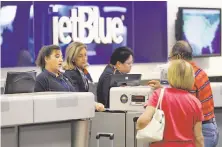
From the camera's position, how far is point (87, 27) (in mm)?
7578

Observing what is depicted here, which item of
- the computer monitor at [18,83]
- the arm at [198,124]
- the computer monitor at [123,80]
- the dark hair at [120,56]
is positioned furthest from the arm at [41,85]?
the dark hair at [120,56]

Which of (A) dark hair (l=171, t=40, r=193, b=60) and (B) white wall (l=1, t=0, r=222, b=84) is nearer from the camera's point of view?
(A) dark hair (l=171, t=40, r=193, b=60)

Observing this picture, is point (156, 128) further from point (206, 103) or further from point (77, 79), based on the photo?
point (77, 79)

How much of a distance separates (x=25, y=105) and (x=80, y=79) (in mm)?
1522

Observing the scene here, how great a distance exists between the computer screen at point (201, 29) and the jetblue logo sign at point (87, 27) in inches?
44.6

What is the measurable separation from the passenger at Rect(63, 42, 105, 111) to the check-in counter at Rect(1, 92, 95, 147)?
115 centimetres

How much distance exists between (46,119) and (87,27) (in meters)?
4.46

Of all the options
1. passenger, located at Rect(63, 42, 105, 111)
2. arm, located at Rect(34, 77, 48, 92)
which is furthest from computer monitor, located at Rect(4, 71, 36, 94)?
arm, located at Rect(34, 77, 48, 92)

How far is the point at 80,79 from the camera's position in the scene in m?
4.64

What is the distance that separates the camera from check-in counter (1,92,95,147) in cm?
311

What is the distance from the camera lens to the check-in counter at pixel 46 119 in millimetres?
3109

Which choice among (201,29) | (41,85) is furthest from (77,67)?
(201,29)

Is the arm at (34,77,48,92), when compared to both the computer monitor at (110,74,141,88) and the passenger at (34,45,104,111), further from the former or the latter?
the computer monitor at (110,74,141,88)

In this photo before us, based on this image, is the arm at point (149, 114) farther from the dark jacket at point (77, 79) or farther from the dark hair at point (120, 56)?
the dark hair at point (120, 56)
